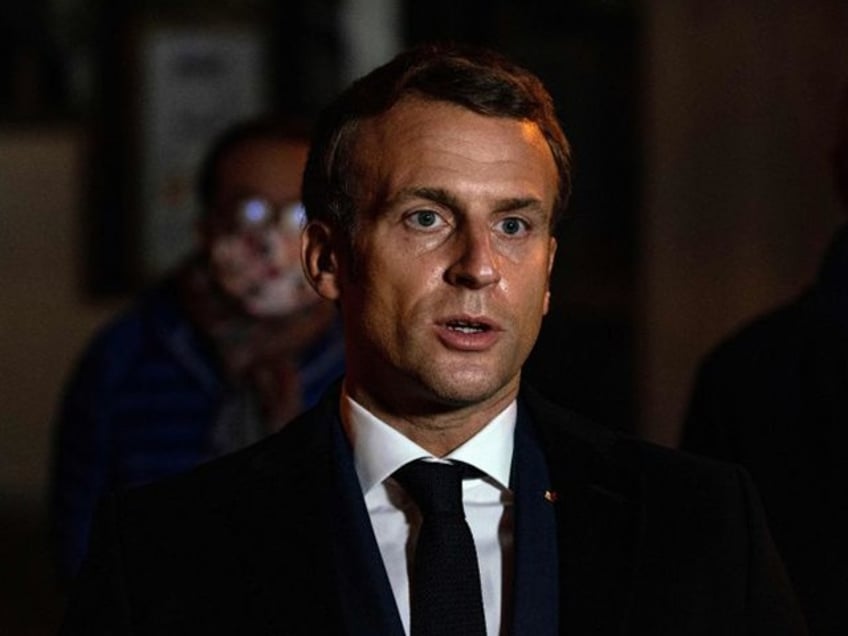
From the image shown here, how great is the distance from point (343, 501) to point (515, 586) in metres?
0.20

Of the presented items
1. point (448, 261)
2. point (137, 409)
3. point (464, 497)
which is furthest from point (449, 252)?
point (137, 409)

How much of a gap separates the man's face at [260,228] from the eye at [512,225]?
1.51 m

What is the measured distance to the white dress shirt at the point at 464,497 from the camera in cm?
194

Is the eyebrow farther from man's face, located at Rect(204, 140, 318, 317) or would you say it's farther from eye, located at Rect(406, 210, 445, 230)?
Answer: man's face, located at Rect(204, 140, 318, 317)

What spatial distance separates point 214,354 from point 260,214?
26cm

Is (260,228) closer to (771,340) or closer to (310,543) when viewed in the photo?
(771,340)

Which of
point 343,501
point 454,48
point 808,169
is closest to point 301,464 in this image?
point 343,501

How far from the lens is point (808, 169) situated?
4.88 m

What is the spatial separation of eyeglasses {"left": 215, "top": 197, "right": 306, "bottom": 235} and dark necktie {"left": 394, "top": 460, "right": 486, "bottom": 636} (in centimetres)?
153

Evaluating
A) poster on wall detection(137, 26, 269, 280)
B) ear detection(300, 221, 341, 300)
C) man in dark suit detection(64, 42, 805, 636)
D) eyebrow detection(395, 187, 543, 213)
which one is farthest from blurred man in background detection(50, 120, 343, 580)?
poster on wall detection(137, 26, 269, 280)

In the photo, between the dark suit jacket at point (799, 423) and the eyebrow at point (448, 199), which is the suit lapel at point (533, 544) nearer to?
the eyebrow at point (448, 199)

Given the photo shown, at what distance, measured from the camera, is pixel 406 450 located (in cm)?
197

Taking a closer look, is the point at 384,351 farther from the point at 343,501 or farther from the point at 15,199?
the point at 15,199

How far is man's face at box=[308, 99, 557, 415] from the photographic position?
1.90 m
